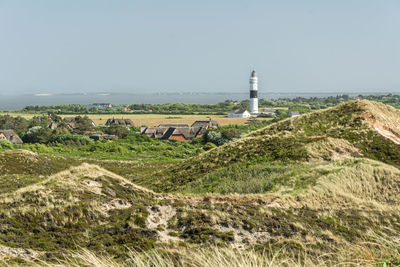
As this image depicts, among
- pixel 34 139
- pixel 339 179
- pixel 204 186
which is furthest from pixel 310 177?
pixel 34 139

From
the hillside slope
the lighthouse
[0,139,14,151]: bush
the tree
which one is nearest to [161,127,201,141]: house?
the tree

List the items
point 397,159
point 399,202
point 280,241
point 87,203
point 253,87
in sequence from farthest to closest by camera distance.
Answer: point 253,87 < point 397,159 < point 399,202 < point 87,203 < point 280,241

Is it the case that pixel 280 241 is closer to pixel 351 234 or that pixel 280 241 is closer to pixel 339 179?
pixel 351 234

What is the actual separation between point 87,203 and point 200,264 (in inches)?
345

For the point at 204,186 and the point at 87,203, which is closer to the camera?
the point at 87,203

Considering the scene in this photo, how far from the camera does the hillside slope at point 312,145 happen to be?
24.9m

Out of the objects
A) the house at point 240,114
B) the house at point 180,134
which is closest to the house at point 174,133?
the house at point 180,134

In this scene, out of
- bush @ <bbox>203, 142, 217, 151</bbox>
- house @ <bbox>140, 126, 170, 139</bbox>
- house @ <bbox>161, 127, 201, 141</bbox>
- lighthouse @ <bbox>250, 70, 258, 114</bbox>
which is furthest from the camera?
lighthouse @ <bbox>250, 70, 258, 114</bbox>

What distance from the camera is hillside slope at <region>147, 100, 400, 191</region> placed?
979 inches

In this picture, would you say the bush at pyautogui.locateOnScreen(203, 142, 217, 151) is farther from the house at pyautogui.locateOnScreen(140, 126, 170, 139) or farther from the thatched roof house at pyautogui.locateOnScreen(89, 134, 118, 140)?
the thatched roof house at pyautogui.locateOnScreen(89, 134, 118, 140)

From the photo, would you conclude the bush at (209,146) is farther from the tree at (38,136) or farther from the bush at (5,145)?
the bush at (5,145)

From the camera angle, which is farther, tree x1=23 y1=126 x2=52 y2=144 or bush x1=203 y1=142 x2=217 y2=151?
tree x1=23 y1=126 x2=52 y2=144

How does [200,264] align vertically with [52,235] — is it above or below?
above

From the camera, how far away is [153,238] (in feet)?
35.3
